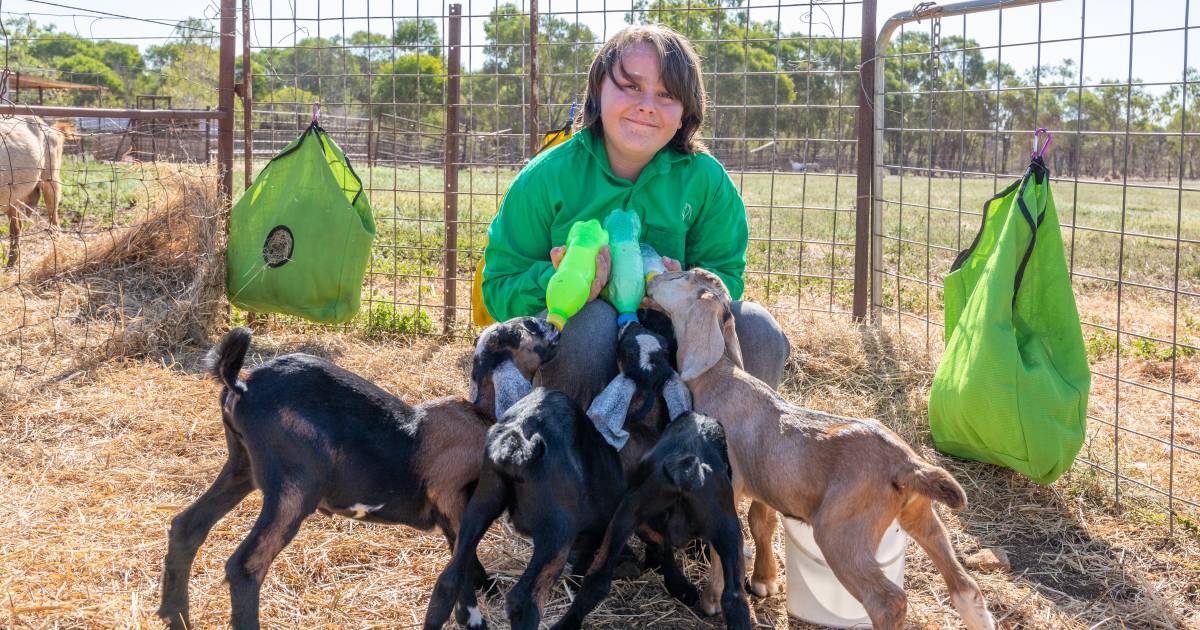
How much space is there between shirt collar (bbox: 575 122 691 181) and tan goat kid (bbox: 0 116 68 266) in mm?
6128

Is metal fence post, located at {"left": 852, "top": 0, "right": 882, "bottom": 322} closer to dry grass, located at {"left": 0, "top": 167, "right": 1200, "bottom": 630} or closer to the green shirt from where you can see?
dry grass, located at {"left": 0, "top": 167, "right": 1200, "bottom": 630}

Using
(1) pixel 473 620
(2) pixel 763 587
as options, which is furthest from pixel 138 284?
(2) pixel 763 587

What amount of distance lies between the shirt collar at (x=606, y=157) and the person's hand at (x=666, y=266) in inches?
15.1

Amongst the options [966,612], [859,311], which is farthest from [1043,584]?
[859,311]

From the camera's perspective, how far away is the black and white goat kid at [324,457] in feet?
10.3

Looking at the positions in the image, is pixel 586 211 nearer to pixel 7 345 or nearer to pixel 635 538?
pixel 635 538

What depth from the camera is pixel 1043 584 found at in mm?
4012

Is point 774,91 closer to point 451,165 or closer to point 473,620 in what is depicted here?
point 451,165

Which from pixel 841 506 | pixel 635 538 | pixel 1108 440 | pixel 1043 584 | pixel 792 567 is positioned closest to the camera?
pixel 841 506

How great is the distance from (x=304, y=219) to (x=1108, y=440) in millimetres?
5071

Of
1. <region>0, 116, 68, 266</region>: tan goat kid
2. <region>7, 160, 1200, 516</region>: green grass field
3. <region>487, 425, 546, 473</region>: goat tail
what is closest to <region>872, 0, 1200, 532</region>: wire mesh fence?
<region>7, 160, 1200, 516</region>: green grass field

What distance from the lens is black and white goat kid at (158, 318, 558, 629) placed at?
3145 millimetres

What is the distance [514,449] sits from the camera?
3.18m

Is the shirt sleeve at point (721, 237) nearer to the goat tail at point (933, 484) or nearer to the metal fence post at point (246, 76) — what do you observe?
the goat tail at point (933, 484)
